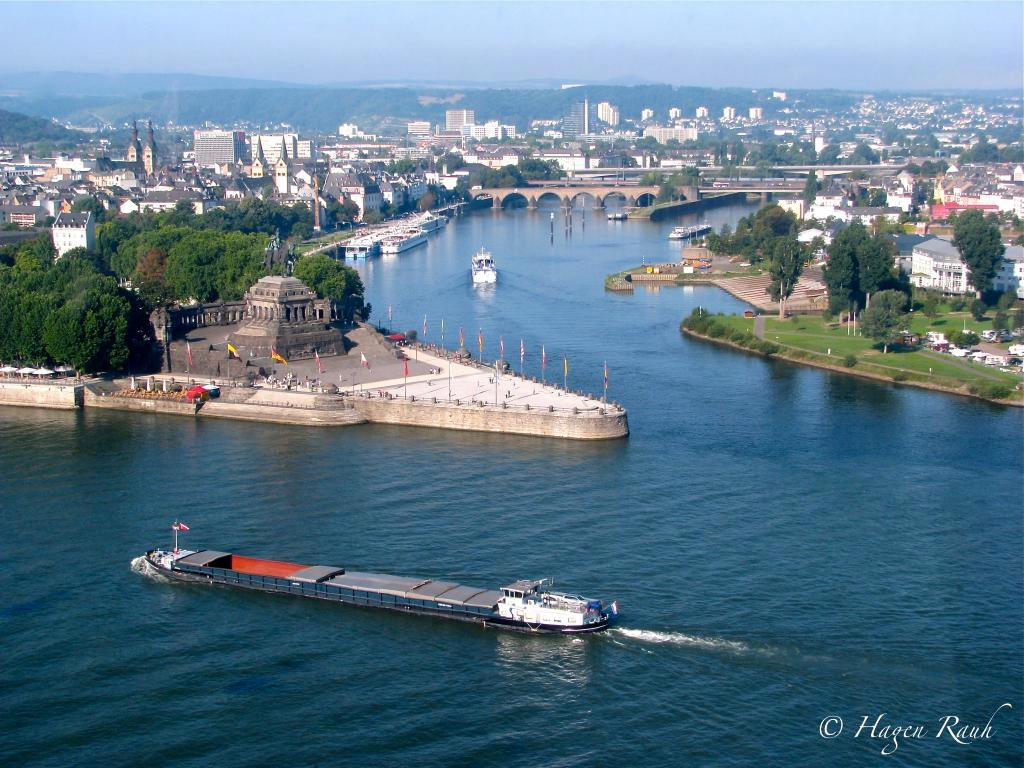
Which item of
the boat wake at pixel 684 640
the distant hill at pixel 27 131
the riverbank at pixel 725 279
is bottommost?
the boat wake at pixel 684 640

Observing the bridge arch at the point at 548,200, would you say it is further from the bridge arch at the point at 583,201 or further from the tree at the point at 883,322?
the tree at the point at 883,322

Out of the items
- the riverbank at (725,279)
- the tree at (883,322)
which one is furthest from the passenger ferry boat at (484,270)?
the tree at (883,322)

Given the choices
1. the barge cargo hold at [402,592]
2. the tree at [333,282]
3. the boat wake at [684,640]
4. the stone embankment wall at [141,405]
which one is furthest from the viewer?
the tree at [333,282]

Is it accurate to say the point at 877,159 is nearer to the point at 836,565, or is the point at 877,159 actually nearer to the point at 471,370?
the point at 471,370

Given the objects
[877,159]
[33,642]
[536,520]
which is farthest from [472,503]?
[877,159]

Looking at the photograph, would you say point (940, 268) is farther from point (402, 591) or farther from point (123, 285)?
point (402, 591)

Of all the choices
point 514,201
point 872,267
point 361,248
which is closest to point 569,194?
point 514,201

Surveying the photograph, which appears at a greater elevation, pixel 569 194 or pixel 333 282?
pixel 569 194

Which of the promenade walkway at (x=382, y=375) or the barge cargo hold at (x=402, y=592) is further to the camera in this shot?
the promenade walkway at (x=382, y=375)
